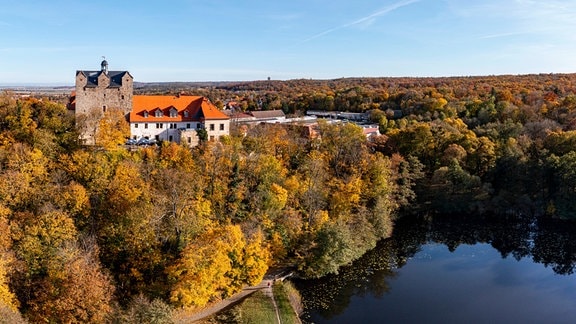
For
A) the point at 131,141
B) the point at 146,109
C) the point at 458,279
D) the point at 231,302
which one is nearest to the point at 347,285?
the point at 458,279

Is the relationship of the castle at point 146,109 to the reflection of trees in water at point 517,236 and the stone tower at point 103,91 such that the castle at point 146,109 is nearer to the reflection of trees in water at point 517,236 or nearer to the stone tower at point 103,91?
the stone tower at point 103,91

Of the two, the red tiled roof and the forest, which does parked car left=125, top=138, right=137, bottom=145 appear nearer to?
the red tiled roof

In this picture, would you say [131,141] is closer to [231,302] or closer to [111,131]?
[111,131]

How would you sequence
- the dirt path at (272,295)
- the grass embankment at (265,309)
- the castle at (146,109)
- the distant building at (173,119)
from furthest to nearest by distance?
1. the distant building at (173,119)
2. the castle at (146,109)
3. the dirt path at (272,295)
4. the grass embankment at (265,309)

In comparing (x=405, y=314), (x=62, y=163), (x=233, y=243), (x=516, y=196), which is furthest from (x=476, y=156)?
(x=62, y=163)

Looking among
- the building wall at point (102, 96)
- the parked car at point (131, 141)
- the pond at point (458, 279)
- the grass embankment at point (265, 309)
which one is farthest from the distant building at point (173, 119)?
the pond at point (458, 279)

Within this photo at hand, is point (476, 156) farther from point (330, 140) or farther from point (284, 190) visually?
point (284, 190)
